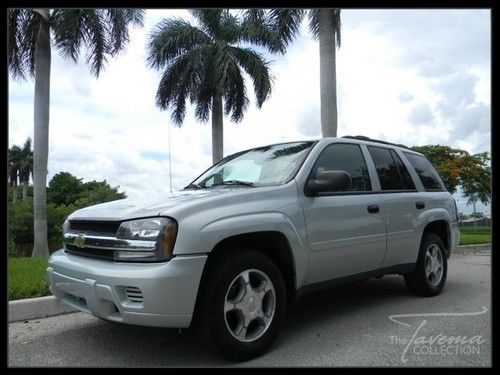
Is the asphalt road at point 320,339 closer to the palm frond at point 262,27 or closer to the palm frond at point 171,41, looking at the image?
the palm frond at point 262,27

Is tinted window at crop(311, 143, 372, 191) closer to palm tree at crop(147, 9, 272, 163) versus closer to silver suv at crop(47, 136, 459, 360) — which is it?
silver suv at crop(47, 136, 459, 360)

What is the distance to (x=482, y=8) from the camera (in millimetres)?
3271

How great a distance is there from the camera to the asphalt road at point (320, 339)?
12.0 feet

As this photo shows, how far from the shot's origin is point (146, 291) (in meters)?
3.21

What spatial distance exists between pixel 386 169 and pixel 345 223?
129 cm

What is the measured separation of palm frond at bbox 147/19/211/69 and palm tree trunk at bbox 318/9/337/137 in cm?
942

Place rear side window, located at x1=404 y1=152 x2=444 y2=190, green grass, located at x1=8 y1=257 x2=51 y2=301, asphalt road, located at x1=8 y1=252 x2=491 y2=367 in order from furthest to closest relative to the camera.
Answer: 1. rear side window, located at x1=404 y1=152 x2=444 y2=190
2. green grass, located at x1=8 y1=257 x2=51 y2=301
3. asphalt road, located at x1=8 y1=252 x2=491 y2=367

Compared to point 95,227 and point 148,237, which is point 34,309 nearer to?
point 95,227

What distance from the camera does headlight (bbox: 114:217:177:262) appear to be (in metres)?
3.30

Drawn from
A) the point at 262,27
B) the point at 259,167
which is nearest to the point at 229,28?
the point at 262,27

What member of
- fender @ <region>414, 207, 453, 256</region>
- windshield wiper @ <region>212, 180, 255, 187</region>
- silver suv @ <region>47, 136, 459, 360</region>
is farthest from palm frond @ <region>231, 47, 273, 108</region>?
windshield wiper @ <region>212, 180, 255, 187</region>

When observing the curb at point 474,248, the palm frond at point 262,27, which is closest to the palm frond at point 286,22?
the palm frond at point 262,27

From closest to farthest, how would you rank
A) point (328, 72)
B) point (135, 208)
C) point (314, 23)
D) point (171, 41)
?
1. point (135, 208)
2. point (328, 72)
3. point (314, 23)
4. point (171, 41)
